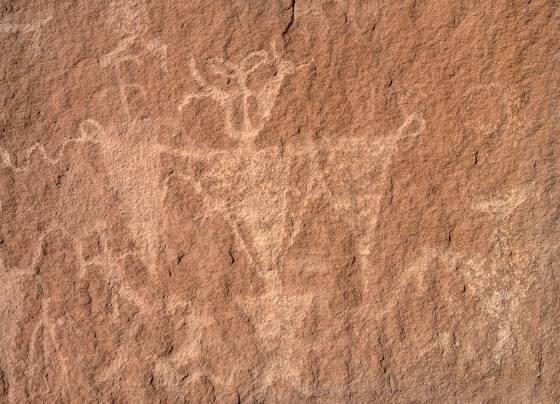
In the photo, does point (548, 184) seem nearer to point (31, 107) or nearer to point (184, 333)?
point (184, 333)

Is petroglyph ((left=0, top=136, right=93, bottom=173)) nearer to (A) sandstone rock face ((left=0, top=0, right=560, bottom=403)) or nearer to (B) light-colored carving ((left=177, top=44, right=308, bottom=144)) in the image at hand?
(A) sandstone rock face ((left=0, top=0, right=560, bottom=403))

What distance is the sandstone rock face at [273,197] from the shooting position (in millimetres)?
1647

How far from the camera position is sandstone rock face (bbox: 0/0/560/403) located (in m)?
1.65

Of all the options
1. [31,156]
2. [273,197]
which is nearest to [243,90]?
[273,197]

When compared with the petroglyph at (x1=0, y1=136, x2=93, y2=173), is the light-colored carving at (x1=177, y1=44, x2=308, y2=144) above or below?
above

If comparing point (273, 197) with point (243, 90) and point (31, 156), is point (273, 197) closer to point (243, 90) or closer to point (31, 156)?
point (243, 90)

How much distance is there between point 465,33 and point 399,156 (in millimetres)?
304

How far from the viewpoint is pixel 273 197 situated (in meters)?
1.66

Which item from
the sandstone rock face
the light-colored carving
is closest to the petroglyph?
the sandstone rock face

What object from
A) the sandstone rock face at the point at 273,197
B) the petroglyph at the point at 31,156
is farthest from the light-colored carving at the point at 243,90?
the petroglyph at the point at 31,156

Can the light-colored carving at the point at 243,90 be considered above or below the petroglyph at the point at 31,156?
above

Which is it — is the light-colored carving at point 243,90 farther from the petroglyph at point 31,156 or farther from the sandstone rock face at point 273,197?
the petroglyph at point 31,156

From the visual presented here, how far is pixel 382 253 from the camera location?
5.43ft

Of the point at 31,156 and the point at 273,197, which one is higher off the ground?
the point at 31,156
